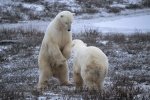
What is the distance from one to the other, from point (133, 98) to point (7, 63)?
624 cm

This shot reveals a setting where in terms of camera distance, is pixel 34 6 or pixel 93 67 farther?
pixel 34 6

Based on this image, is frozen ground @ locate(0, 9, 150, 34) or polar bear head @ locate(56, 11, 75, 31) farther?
frozen ground @ locate(0, 9, 150, 34)

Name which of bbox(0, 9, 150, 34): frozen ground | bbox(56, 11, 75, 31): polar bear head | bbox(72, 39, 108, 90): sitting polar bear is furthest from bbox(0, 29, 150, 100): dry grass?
bbox(0, 9, 150, 34): frozen ground

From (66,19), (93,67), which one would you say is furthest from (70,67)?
(93,67)

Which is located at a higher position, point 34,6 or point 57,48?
point 57,48

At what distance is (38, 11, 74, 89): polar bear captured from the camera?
24.1ft

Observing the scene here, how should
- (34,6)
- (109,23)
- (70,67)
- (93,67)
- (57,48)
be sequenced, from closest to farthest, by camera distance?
(93,67) < (57,48) < (70,67) < (109,23) < (34,6)

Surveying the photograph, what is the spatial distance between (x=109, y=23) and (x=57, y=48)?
598 inches

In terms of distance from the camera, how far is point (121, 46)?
43.3 feet

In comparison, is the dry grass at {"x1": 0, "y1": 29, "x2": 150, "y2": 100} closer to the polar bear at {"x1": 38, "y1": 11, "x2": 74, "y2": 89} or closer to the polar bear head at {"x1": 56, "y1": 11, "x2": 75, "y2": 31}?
the polar bear at {"x1": 38, "y1": 11, "x2": 74, "y2": 89}

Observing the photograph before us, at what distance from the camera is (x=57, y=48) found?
748cm

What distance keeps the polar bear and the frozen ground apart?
35.4ft

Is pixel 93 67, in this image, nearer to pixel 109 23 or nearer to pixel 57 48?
pixel 57 48

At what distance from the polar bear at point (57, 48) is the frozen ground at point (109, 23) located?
10.8 m
